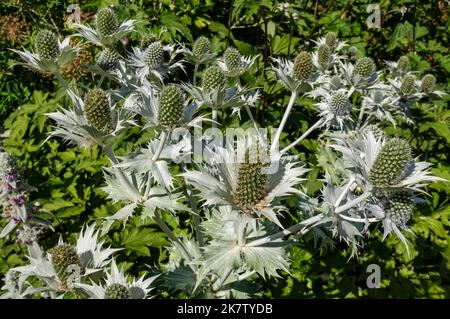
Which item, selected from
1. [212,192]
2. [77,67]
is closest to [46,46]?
[77,67]

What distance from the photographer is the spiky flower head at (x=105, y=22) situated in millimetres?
2256

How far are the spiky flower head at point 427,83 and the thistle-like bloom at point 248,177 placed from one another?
2171mm

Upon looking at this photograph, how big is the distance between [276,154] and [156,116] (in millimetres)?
538

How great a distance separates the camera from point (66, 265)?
5.24 feet

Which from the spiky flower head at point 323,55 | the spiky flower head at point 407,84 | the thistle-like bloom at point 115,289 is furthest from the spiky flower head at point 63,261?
the spiky flower head at point 407,84

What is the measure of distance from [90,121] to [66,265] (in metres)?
0.59

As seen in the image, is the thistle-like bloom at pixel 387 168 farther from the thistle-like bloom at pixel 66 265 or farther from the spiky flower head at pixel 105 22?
the spiky flower head at pixel 105 22

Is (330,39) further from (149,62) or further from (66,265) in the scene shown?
(66,265)

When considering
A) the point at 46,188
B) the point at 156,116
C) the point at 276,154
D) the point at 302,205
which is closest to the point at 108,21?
the point at 156,116

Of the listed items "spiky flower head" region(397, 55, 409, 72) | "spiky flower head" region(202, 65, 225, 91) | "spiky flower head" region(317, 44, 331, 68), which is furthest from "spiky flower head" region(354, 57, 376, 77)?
"spiky flower head" region(202, 65, 225, 91)

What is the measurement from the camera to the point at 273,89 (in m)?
2.90

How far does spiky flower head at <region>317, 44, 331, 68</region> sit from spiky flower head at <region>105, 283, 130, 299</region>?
2077 millimetres

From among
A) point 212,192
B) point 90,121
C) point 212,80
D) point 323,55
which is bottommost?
point 212,192

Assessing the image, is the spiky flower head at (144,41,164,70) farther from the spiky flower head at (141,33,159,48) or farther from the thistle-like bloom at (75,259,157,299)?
the thistle-like bloom at (75,259,157,299)
